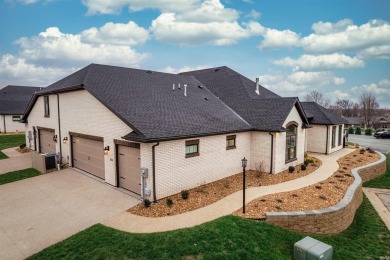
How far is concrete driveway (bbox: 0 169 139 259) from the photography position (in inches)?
320

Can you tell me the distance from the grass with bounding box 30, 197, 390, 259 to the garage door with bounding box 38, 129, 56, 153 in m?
13.9

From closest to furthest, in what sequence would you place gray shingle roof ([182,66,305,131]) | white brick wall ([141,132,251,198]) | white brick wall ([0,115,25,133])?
1. white brick wall ([141,132,251,198])
2. gray shingle roof ([182,66,305,131])
3. white brick wall ([0,115,25,133])

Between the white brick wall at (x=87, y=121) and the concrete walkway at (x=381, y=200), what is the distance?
1376 centimetres

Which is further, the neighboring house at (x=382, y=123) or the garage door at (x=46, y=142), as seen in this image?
the neighboring house at (x=382, y=123)

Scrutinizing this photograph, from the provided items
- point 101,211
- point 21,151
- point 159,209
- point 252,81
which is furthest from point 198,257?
point 21,151

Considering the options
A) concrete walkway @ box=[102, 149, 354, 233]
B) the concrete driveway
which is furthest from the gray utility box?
the concrete driveway

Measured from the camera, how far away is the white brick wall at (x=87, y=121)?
504 inches

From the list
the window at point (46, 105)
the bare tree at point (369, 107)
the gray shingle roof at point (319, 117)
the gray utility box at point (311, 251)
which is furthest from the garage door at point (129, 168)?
the bare tree at point (369, 107)

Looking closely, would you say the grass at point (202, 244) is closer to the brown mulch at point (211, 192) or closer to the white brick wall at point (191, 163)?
the brown mulch at point (211, 192)

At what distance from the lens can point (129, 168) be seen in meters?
12.3

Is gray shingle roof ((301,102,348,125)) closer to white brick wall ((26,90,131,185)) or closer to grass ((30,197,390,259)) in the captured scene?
grass ((30,197,390,259))

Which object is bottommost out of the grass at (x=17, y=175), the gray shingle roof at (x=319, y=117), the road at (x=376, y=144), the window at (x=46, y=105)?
the road at (x=376, y=144)

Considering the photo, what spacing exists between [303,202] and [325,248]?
11.5 ft

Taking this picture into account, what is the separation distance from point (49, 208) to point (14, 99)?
1693 inches
